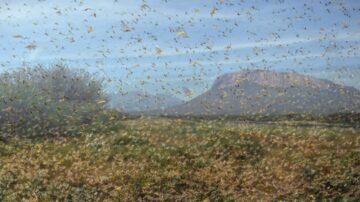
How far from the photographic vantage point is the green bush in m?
44.6

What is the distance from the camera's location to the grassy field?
27.3m

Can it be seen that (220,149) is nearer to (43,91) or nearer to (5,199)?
(5,199)

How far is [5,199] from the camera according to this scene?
2781cm

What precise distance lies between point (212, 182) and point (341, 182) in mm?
6597

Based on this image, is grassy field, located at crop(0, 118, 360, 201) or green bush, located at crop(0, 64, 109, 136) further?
green bush, located at crop(0, 64, 109, 136)

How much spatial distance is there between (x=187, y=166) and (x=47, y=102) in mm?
19962

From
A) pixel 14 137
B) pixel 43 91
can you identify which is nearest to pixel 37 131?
pixel 14 137

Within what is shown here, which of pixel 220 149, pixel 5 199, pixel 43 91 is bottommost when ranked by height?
pixel 5 199

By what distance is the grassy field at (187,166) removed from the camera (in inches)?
1077

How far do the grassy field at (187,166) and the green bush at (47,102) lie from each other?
3.87 metres

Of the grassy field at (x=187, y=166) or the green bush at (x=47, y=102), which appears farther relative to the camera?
the green bush at (x=47, y=102)

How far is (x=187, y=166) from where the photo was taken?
105 ft

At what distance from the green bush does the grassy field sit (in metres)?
3.87

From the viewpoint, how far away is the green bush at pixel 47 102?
146 ft
